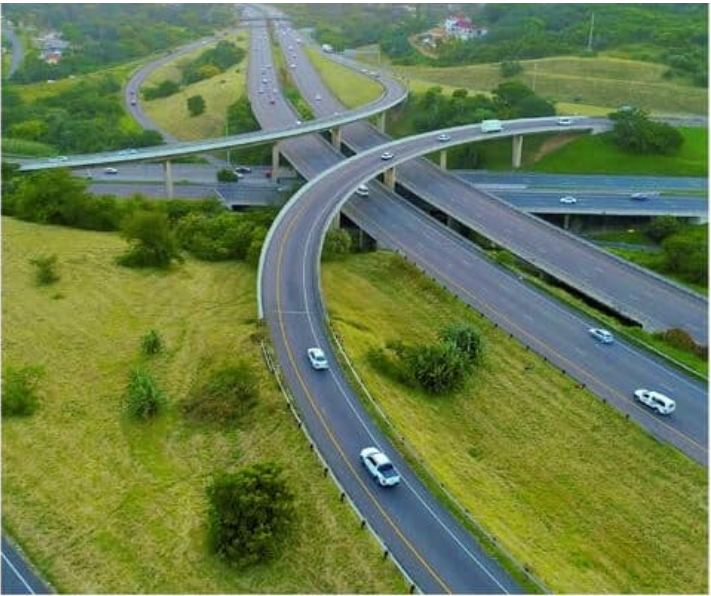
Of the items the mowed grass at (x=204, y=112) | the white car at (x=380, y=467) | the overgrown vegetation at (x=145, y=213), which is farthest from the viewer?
the mowed grass at (x=204, y=112)

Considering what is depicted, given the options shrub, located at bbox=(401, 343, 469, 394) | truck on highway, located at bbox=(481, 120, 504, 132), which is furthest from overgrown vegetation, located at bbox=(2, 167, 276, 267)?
truck on highway, located at bbox=(481, 120, 504, 132)

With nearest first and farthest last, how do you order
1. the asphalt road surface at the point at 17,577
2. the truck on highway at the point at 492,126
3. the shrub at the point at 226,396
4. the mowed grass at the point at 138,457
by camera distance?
the asphalt road surface at the point at 17,577
the mowed grass at the point at 138,457
the shrub at the point at 226,396
the truck on highway at the point at 492,126

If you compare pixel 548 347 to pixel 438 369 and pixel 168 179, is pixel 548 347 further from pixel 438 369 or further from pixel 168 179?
pixel 168 179

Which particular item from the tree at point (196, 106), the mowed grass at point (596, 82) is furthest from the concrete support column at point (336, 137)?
the mowed grass at point (596, 82)

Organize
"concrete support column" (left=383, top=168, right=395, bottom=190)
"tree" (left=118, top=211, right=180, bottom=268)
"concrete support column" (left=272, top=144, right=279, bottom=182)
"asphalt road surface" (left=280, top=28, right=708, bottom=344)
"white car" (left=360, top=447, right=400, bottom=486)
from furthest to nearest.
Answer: "concrete support column" (left=272, top=144, right=279, bottom=182) < "concrete support column" (left=383, top=168, right=395, bottom=190) < "tree" (left=118, top=211, right=180, bottom=268) < "asphalt road surface" (left=280, top=28, right=708, bottom=344) < "white car" (left=360, top=447, right=400, bottom=486)

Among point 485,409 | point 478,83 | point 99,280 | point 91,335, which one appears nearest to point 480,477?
point 485,409

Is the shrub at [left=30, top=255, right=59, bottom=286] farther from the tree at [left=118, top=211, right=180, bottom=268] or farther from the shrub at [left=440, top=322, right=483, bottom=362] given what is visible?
the shrub at [left=440, top=322, right=483, bottom=362]

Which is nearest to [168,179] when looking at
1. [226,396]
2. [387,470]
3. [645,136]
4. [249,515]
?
[226,396]

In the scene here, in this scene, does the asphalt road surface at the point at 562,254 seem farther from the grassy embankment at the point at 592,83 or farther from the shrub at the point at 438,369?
the grassy embankment at the point at 592,83
